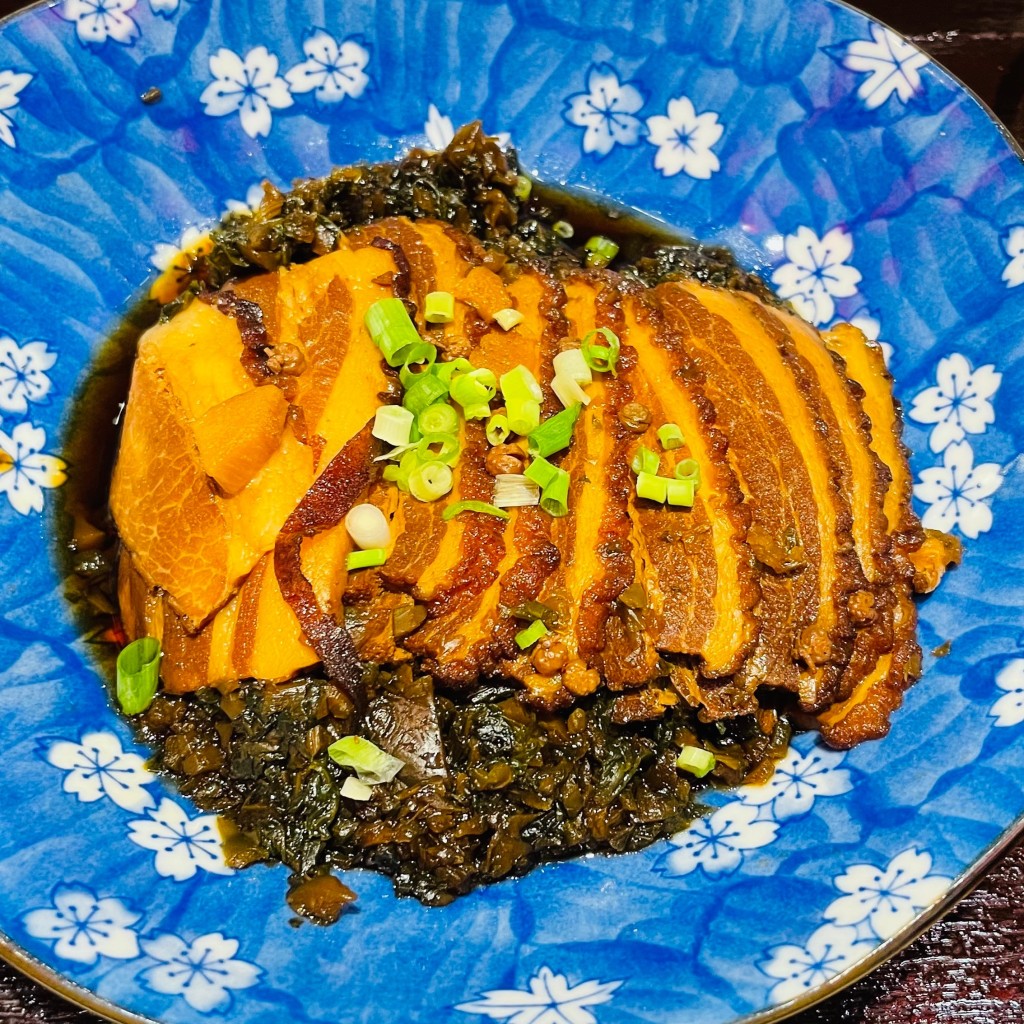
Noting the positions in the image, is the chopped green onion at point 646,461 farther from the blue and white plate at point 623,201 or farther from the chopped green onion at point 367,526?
the blue and white plate at point 623,201

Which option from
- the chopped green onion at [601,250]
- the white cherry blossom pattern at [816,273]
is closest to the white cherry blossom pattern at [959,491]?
the white cherry blossom pattern at [816,273]

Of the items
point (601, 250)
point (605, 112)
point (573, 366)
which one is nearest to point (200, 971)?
point (573, 366)

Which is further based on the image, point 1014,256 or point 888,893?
point 1014,256

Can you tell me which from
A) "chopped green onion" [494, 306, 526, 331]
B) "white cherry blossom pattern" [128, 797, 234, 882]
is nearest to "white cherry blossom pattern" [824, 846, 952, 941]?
"white cherry blossom pattern" [128, 797, 234, 882]

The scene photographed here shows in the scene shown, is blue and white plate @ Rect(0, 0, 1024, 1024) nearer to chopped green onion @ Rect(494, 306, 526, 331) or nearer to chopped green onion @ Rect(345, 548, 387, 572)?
chopped green onion @ Rect(345, 548, 387, 572)

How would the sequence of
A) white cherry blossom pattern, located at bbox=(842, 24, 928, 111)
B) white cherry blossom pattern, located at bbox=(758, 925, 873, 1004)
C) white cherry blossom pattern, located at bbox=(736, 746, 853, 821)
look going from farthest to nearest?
white cherry blossom pattern, located at bbox=(842, 24, 928, 111), white cherry blossom pattern, located at bbox=(736, 746, 853, 821), white cherry blossom pattern, located at bbox=(758, 925, 873, 1004)

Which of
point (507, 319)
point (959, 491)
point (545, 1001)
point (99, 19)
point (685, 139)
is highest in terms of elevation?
point (99, 19)

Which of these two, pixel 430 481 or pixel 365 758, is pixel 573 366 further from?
pixel 365 758
